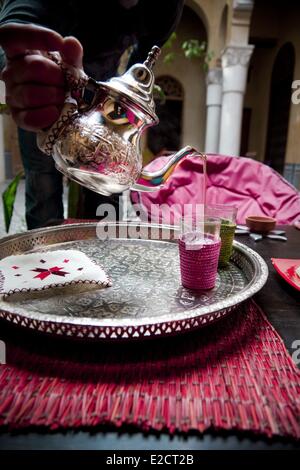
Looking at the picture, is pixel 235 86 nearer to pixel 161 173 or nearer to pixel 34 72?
pixel 161 173

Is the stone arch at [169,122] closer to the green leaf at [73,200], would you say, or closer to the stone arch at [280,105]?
the stone arch at [280,105]

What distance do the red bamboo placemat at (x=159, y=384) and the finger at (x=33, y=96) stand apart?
0.25m

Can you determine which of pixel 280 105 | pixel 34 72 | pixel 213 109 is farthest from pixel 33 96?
pixel 280 105

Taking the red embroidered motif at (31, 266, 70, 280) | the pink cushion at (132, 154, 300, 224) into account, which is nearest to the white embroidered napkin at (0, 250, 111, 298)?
the red embroidered motif at (31, 266, 70, 280)

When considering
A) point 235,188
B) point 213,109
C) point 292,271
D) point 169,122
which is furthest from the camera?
point 169,122

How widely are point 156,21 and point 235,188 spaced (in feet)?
2.76

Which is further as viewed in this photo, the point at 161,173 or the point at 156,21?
the point at 156,21

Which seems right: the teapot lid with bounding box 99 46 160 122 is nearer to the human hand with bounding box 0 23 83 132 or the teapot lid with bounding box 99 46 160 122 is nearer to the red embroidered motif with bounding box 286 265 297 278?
the human hand with bounding box 0 23 83 132

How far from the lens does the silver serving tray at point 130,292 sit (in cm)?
30

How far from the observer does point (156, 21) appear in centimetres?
94

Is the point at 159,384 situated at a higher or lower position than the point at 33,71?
lower

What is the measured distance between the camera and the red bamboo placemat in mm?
239

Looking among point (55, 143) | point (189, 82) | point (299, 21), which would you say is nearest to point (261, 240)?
point (55, 143)

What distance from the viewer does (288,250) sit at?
2.29 ft
